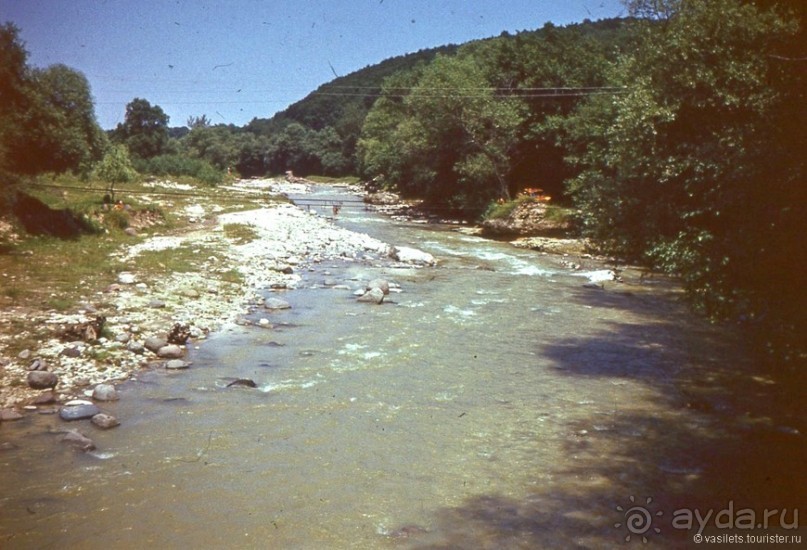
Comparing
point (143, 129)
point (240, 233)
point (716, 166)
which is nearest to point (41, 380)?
point (716, 166)

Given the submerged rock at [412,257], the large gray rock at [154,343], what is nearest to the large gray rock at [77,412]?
the large gray rock at [154,343]

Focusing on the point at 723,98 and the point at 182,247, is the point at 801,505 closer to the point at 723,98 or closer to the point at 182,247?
the point at 723,98

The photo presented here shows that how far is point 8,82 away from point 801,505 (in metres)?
26.8

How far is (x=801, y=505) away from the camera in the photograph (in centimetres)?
852

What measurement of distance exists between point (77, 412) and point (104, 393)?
0.87m

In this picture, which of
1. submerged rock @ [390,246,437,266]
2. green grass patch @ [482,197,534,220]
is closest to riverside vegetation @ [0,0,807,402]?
green grass patch @ [482,197,534,220]

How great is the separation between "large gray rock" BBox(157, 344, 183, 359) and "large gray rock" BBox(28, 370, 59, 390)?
2739mm

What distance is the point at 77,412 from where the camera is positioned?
10648mm

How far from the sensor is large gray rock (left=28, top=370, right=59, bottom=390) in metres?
11.4

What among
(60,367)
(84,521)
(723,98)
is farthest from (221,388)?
(723,98)

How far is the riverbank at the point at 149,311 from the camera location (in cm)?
1199

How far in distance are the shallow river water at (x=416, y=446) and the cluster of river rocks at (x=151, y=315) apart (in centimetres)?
62

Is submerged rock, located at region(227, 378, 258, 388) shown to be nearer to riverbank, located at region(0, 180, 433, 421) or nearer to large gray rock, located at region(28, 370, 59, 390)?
riverbank, located at region(0, 180, 433, 421)

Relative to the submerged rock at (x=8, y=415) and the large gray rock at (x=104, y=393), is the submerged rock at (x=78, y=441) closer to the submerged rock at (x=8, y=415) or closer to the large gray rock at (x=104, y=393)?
the submerged rock at (x=8, y=415)
